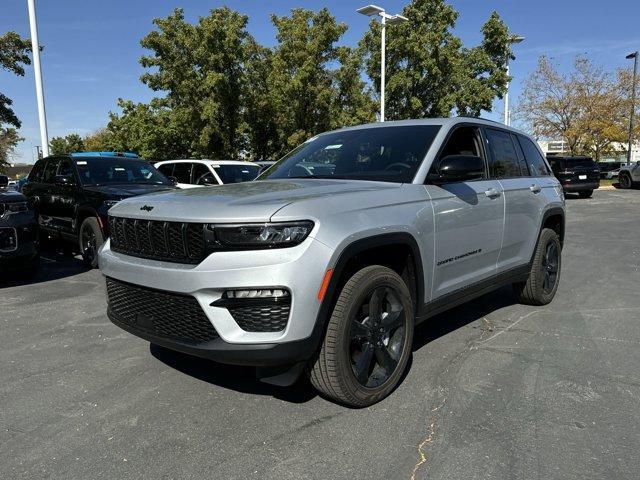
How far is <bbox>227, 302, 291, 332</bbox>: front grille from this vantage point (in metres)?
2.71

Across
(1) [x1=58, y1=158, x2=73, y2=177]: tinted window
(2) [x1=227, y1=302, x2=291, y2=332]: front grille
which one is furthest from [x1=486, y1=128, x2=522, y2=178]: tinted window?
(1) [x1=58, y1=158, x2=73, y2=177]: tinted window

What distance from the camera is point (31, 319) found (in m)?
5.14

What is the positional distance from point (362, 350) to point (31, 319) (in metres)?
3.63

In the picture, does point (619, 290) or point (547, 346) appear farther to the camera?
point (619, 290)

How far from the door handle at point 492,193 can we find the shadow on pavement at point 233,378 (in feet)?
6.71

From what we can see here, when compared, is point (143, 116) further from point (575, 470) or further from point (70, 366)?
point (575, 470)

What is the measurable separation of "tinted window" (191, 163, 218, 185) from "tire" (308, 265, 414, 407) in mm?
8083

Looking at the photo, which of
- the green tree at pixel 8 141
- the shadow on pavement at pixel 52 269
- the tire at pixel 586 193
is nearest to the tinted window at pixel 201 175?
the shadow on pavement at pixel 52 269

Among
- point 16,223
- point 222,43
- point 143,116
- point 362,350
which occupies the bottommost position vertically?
point 362,350

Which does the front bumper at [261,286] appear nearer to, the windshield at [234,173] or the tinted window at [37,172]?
the tinted window at [37,172]

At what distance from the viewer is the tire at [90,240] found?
7406mm

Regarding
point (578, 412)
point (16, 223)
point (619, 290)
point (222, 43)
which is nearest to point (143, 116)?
point (222, 43)

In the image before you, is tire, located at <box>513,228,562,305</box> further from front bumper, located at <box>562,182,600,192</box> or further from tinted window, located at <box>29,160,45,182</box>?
front bumper, located at <box>562,182,600,192</box>

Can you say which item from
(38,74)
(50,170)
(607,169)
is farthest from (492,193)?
(607,169)
